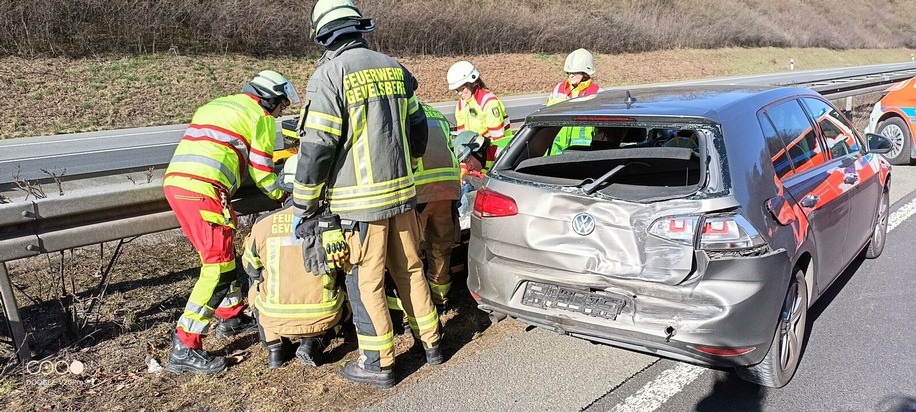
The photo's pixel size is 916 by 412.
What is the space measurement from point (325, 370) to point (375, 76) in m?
1.66

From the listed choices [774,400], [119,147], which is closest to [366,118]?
[774,400]

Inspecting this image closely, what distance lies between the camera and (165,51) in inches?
Result: 899

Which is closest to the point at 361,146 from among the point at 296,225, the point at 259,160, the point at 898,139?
the point at 296,225

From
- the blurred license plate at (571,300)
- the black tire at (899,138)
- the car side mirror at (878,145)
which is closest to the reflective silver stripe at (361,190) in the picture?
the blurred license plate at (571,300)

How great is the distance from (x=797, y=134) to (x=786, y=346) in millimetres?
1308

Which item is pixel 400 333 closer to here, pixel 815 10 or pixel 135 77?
pixel 135 77

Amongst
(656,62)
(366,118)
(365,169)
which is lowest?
(656,62)

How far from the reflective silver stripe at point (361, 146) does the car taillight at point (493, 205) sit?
2.31 feet

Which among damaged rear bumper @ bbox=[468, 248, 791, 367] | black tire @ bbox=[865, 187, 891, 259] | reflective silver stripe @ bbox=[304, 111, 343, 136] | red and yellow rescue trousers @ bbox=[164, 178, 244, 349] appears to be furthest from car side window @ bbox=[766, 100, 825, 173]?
red and yellow rescue trousers @ bbox=[164, 178, 244, 349]

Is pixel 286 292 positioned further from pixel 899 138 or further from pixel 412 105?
pixel 899 138

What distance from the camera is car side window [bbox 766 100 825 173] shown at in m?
3.82

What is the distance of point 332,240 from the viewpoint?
343cm

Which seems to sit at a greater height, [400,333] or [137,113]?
[400,333]

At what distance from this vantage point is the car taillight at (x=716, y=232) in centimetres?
307
